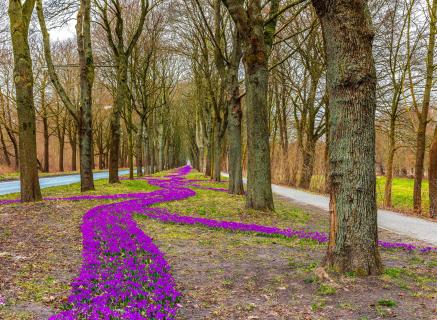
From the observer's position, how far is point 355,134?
16.3ft

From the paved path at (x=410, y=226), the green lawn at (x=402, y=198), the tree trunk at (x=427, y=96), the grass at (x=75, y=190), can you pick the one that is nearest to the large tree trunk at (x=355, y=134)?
the paved path at (x=410, y=226)

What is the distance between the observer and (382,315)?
3.89 meters

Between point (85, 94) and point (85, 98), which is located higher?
point (85, 94)

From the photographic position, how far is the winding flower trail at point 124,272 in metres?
4.00

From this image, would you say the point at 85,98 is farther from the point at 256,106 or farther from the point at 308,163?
the point at 308,163

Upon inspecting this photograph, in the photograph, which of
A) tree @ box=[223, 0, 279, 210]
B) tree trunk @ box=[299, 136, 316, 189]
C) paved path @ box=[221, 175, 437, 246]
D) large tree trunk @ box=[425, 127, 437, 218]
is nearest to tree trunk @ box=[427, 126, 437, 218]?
large tree trunk @ box=[425, 127, 437, 218]

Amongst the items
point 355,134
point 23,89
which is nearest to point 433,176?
point 355,134

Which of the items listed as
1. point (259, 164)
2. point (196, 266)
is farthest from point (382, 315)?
point (259, 164)

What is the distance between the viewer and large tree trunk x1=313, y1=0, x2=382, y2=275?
492cm

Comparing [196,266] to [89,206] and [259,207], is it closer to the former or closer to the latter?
[259,207]

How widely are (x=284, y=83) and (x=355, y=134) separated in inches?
857

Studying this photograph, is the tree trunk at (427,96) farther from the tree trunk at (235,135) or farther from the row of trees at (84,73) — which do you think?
the row of trees at (84,73)

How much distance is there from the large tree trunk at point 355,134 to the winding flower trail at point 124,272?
2519 millimetres

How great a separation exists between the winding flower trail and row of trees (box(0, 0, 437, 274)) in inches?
97.3
